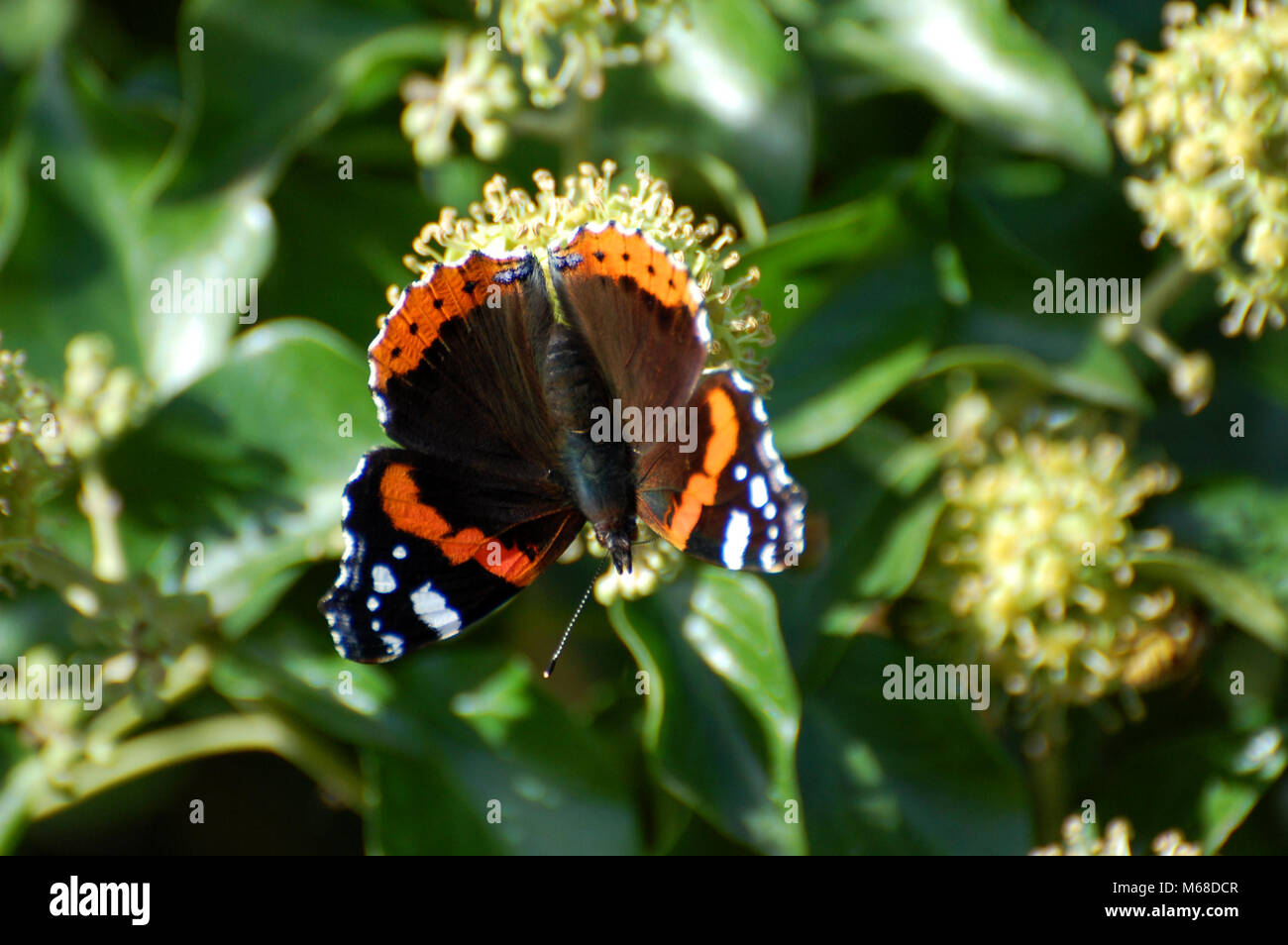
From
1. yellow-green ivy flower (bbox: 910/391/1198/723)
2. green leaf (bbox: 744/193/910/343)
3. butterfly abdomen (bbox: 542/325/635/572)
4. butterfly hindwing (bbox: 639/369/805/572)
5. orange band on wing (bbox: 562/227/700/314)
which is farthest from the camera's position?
yellow-green ivy flower (bbox: 910/391/1198/723)

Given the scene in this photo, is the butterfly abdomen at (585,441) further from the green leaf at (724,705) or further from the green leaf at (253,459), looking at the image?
the green leaf at (253,459)

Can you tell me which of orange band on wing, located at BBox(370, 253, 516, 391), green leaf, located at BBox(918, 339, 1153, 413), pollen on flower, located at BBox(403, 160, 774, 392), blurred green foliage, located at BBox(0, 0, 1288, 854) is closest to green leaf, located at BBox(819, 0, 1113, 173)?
blurred green foliage, located at BBox(0, 0, 1288, 854)

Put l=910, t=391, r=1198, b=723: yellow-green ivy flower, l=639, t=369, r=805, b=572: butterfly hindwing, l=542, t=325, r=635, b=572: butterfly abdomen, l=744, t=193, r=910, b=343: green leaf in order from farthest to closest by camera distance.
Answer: l=910, t=391, r=1198, b=723: yellow-green ivy flower, l=744, t=193, r=910, b=343: green leaf, l=542, t=325, r=635, b=572: butterfly abdomen, l=639, t=369, r=805, b=572: butterfly hindwing

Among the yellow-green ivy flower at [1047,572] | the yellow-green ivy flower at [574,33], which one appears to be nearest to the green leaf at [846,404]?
the yellow-green ivy flower at [1047,572]

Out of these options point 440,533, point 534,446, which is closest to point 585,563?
point 534,446

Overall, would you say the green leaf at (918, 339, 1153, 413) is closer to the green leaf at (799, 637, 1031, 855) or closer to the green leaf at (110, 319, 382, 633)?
the green leaf at (799, 637, 1031, 855)

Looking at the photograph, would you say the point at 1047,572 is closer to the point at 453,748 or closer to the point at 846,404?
the point at 846,404
